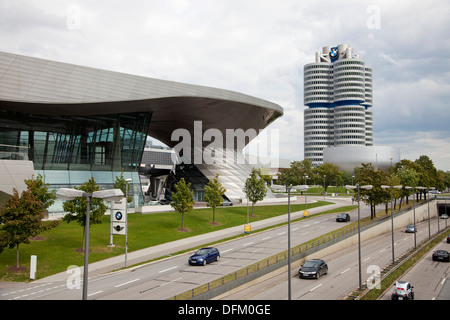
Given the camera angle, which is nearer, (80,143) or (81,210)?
(81,210)

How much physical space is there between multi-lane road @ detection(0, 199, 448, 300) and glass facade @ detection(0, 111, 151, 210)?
2740cm

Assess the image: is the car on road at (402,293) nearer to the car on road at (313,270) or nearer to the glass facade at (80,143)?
the car on road at (313,270)

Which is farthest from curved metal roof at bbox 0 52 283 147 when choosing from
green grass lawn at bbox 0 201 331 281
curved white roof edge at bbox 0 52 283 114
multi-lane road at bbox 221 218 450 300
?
multi-lane road at bbox 221 218 450 300

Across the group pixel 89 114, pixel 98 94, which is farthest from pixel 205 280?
pixel 89 114

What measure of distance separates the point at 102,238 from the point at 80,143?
2396cm

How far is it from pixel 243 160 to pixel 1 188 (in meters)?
49.7

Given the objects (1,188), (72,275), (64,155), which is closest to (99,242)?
(72,275)

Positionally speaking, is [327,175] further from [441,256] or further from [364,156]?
[441,256]

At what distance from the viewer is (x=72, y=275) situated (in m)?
26.9

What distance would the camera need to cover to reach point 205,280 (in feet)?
81.7

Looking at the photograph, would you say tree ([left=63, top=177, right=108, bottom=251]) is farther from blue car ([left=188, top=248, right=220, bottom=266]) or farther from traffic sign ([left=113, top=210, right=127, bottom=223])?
blue car ([left=188, top=248, right=220, bottom=266])

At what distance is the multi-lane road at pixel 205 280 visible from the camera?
22.1 meters

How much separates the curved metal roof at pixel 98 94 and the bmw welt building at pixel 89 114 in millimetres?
102
